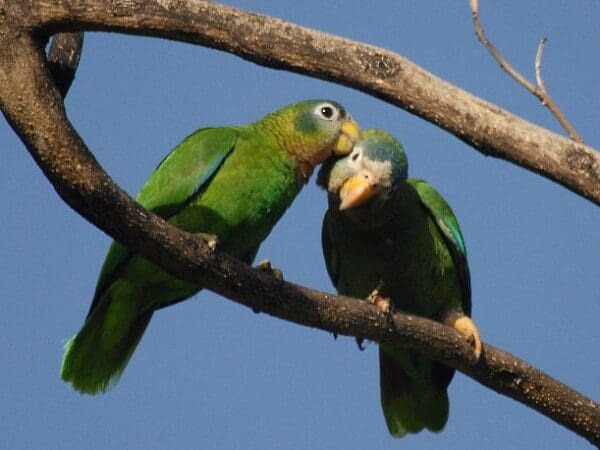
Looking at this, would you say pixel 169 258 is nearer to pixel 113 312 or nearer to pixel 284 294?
pixel 284 294

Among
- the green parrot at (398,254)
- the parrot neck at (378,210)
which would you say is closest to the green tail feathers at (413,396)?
the green parrot at (398,254)

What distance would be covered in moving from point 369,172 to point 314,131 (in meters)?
Answer: 0.45

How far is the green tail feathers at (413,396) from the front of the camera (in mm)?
5672

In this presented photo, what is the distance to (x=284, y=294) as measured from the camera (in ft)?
12.6

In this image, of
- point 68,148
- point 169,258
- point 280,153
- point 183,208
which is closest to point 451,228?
point 280,153

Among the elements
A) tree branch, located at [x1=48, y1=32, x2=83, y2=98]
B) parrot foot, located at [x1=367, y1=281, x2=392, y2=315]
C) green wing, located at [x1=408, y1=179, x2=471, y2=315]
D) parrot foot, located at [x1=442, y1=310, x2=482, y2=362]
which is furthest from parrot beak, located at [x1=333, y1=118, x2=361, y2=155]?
tree branch, located at [x1=48, y1=32, x2=83, y2=98]

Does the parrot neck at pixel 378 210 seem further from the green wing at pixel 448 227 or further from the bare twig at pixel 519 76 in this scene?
the bare twig at pixel 519 76

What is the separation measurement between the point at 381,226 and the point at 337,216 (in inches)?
11.1

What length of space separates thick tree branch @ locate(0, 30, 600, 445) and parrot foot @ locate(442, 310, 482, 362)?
5 cm

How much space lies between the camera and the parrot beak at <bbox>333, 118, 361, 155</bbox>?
514cm

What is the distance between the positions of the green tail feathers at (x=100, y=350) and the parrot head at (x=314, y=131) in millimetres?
1298

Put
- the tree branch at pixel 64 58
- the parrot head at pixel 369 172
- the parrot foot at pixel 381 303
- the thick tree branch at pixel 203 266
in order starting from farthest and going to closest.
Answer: the parrot head at pixel 369 172, the parrot foot at pixel 381 303, the tree branch at pixel 64 58, the thick tree branch at pixel 203 266

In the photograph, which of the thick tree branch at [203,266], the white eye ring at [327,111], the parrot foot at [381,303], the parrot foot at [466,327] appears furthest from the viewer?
the white eye ring at [327,111]

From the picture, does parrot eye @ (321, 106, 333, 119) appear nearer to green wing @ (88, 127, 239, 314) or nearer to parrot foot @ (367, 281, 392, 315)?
green wing @ (88, 127, 239, 314)
